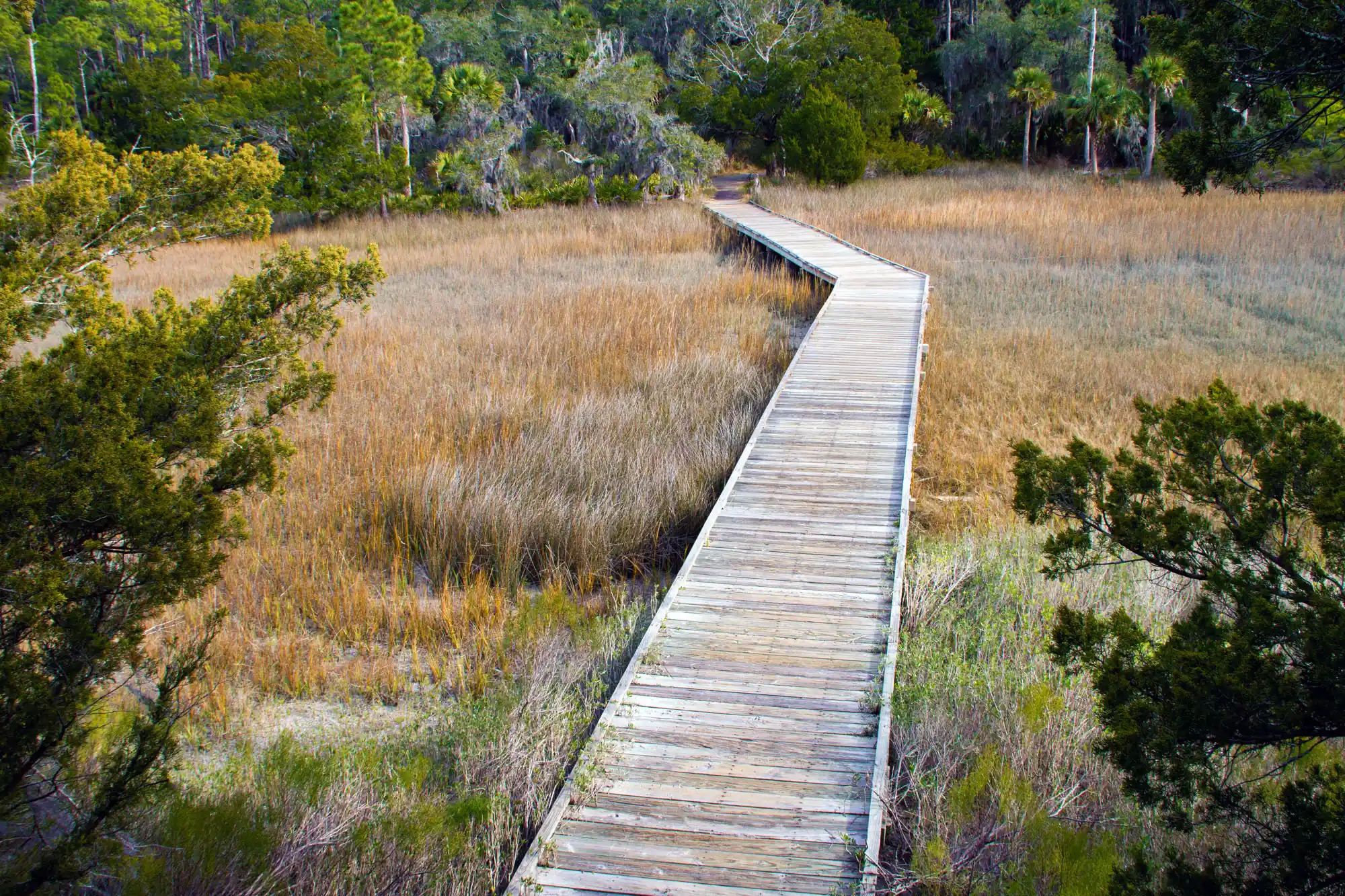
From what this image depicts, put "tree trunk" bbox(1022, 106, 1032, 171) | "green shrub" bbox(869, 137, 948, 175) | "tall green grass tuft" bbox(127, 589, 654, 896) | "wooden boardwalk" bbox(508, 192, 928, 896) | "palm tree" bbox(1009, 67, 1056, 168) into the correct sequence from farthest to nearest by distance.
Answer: "tree trunk" bbox(1022, 106, 1032, 171) → "palm tree" bbox(1009, 67, 1056, 168) → "green shrub" bbox(869, 137, 948, 175) → "wooden boardwalk" bbox(508, 192, 928, 896) → "tall green grass tuft" bbox(127, 589, 654, 896)

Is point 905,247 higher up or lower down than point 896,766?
higher up

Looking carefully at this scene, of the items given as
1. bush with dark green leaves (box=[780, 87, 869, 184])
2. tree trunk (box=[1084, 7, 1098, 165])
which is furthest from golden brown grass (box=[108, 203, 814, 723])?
→ tree trunk (box=[1084, 7, 1098, 165])

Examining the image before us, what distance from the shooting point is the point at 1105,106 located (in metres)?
30.5

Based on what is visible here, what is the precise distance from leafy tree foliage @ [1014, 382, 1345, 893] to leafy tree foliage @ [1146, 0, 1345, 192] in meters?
0.79

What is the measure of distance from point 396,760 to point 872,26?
33.9 m

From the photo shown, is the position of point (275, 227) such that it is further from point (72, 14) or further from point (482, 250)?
point (72, 14)

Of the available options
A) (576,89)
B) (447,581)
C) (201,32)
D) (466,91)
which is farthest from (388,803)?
(201,32)

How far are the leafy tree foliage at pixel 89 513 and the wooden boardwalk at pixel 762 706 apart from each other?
56.6 inches

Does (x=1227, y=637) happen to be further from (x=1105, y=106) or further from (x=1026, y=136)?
(x=1026, y=136)

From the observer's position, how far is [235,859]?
3078 millimetres

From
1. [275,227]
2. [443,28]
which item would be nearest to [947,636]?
[275,227]

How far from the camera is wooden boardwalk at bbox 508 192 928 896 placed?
3.31 metres

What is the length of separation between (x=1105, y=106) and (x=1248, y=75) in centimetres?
3208

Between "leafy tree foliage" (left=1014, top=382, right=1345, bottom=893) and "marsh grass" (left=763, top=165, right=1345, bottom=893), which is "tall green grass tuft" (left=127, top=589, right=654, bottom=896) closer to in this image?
"marsh grass" (left=763, top=165, right=1345, bottom=893)
